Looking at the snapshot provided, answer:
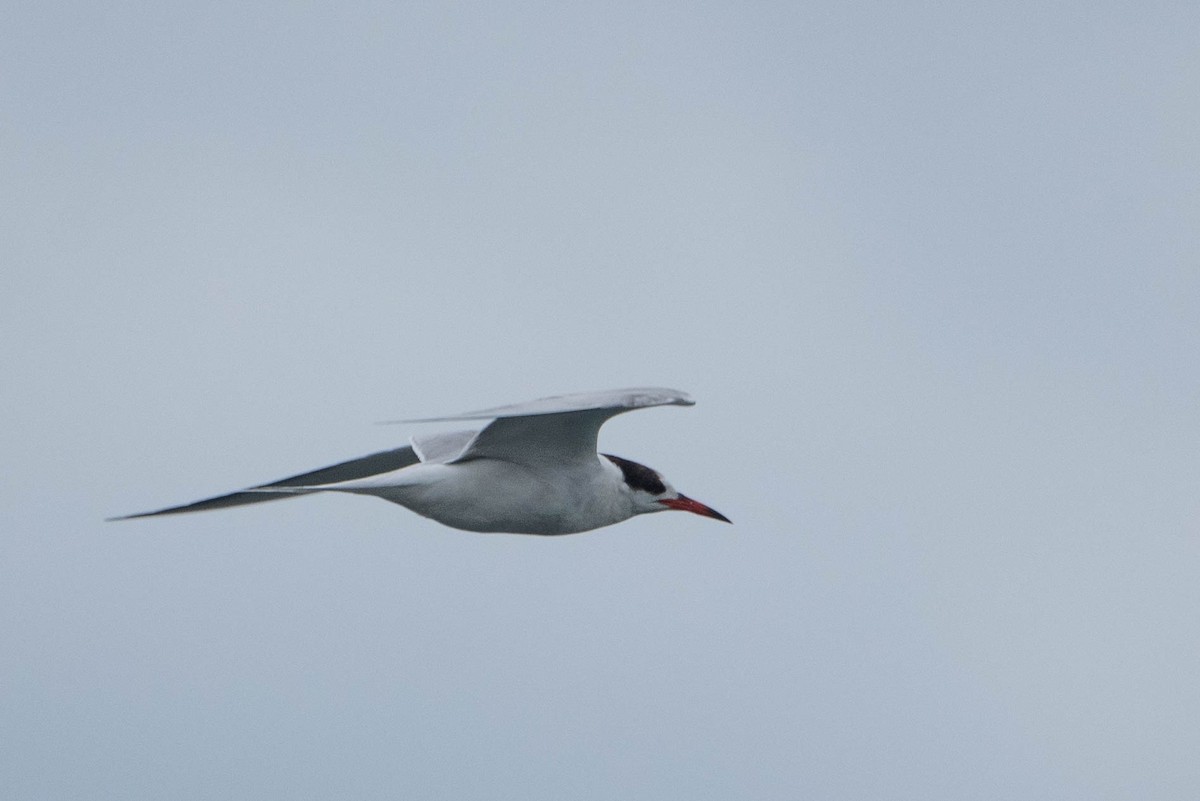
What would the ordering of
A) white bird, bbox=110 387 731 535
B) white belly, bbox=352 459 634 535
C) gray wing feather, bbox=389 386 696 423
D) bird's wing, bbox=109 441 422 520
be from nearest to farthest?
gray wing feather, bbox=389 386 696 423, white bird, bbox=110 387 731 535, white belly, bbox=352 459 634 535, bird's wing, bbox=109 441 422 520

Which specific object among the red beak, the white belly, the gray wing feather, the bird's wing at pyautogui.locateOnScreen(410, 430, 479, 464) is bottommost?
the red beak

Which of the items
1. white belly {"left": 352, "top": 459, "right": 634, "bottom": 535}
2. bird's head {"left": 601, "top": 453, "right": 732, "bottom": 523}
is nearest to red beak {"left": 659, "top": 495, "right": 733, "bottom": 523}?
bird's head {"left": 601, "top": 453, "right": 732, "bottom": 523}

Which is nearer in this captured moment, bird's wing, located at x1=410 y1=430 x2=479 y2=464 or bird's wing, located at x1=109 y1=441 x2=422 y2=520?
bird's wing, located at x1=109 y1=441 x2=422 y2=520

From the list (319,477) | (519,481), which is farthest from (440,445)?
(519,481)

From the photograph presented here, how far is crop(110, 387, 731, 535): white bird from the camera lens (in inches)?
432

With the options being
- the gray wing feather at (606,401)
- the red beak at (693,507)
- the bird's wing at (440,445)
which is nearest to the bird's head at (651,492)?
the red beak at (693,507)

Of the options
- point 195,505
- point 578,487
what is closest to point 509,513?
point 578,487

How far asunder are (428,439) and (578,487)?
1.48 metres

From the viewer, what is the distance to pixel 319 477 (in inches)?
487

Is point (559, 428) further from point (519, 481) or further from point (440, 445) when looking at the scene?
point (440, 445)

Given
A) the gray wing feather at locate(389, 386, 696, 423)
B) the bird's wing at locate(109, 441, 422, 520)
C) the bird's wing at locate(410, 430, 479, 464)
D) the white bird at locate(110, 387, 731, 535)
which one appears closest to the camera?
the gray wing feather at locate(389, 386, 696, 423)

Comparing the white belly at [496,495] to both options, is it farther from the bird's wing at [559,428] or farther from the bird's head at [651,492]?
the bird's head at [651,492]

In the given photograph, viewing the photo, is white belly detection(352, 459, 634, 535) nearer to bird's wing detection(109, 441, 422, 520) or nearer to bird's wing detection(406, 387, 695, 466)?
bird's wing detection(406, 387, 695, 466)

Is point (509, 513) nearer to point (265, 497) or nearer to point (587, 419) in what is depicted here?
point (587, 419)
